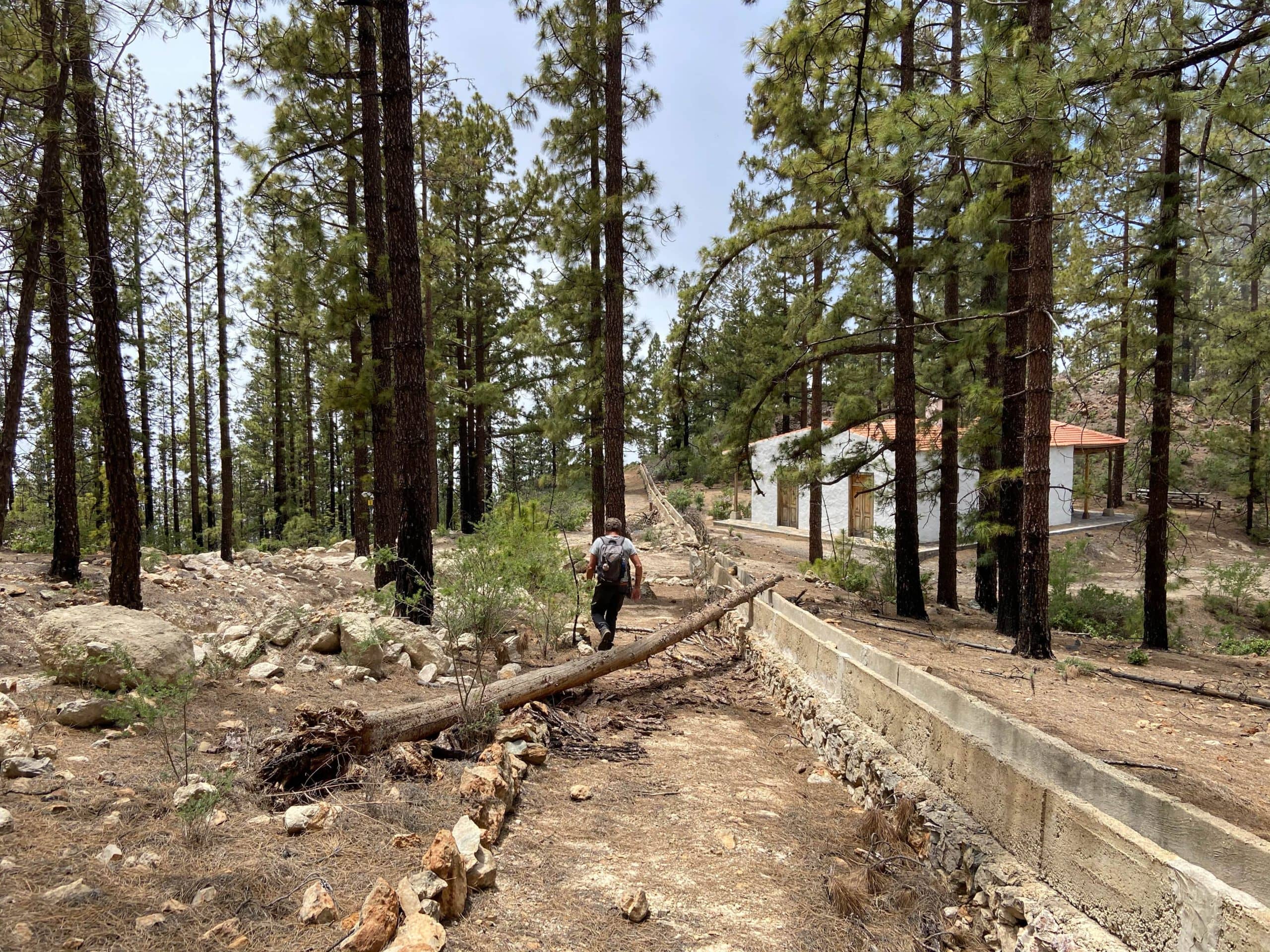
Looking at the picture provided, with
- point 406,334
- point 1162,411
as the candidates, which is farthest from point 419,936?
point 1162,411

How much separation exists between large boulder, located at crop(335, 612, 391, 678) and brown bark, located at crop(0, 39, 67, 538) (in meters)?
3.74

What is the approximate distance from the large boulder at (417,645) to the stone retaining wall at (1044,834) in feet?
11.9

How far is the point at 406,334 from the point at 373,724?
478 cm

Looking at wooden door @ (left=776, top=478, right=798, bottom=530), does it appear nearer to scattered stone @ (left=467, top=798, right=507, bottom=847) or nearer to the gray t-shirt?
the gray t-shirt

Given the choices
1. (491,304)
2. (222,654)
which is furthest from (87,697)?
(491,304)

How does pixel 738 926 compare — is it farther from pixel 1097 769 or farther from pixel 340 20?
pixel 340 20

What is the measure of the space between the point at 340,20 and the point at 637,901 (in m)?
11.8

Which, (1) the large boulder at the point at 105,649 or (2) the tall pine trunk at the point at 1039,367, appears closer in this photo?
(1) the large boulder at the point at 105,649

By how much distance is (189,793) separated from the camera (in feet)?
9.29

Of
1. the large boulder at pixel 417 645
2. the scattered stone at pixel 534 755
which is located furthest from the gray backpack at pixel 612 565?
the scattered stone at pixel 534 755

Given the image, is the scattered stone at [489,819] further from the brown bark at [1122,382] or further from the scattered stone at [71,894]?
the brown bark at [1122,382]

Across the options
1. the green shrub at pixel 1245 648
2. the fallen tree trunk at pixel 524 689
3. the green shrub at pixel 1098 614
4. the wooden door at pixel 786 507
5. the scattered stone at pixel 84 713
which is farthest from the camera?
the wooden door at pixel 786 507

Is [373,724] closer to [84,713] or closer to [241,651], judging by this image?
[84,713]

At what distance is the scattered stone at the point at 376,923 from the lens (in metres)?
2.17
